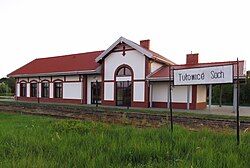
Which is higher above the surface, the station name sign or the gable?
the gable

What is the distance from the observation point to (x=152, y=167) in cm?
464

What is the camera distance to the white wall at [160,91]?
82.6ft

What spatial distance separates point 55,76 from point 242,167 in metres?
30.1

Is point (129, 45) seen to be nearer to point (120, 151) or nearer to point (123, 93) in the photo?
point (123, 93)

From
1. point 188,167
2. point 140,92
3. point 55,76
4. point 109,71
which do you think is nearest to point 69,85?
point 55,76

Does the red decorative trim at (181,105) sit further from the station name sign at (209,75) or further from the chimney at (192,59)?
the station name sign at (209,75)

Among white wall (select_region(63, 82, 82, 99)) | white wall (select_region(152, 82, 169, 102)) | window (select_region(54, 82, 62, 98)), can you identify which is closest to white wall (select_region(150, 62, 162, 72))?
white wall (select_region(152, 82, 169, 102))

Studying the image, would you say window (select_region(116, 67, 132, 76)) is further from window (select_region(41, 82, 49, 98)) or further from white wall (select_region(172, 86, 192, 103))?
window (select_region(41, 82, 49, 98))

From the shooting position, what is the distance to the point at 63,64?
34.2m

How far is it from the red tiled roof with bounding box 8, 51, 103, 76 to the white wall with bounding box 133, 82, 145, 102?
213 inches

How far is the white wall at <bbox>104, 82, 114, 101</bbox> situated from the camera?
27531 millimetres

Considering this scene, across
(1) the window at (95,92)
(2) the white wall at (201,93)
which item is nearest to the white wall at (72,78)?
(1) the window at (95,92)

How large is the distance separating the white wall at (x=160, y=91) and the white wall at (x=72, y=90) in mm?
8596

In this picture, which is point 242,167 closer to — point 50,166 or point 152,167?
point 152,167
